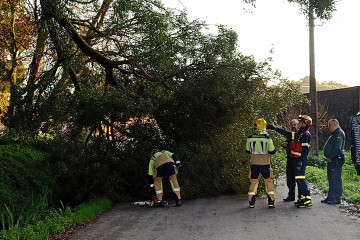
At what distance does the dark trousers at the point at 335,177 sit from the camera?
953 centimetres

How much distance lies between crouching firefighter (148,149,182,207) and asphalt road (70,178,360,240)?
15.6 inches

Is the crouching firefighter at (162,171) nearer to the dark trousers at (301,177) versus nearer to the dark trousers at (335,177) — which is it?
the dark trousers at (301,177)

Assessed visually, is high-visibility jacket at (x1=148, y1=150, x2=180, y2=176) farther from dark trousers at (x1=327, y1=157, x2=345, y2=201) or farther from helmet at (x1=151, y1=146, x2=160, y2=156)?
dark trousers at (x1=327, y1=157, x2=345, y2=201)

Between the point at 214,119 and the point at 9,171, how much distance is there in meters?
5.84

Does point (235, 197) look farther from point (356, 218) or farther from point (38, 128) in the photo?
point (38, 128)

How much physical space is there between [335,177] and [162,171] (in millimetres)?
4264

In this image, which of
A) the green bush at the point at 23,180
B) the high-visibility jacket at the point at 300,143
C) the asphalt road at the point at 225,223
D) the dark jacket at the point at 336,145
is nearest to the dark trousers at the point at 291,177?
the asphalt road at the point at 225,223

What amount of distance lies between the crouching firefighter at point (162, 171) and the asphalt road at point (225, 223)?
40cm

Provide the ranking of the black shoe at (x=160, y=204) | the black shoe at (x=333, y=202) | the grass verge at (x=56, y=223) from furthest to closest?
the black shoe at (x=160, y=204)
the black shoe at (x=333, y=202)
the grass verge at (x=56, y=223)

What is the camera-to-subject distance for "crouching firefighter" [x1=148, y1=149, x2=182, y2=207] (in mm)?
10156

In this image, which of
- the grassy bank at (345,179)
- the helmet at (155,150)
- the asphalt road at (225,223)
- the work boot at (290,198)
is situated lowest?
the asphalt road at (225,223)

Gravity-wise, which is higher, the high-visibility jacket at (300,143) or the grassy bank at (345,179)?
the high-visibility jacket at (300,143)

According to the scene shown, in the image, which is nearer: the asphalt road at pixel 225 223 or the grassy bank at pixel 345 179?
the asphalt road at pixel 225 223

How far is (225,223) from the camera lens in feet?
26.2
